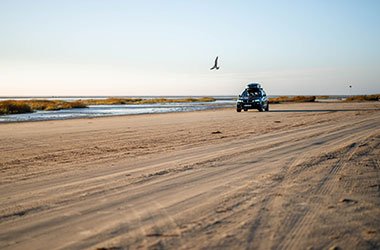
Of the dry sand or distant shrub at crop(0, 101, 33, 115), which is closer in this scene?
the dry sand

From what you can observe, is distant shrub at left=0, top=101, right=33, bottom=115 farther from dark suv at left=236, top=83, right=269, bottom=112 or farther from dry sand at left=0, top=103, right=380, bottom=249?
dry sand at left=0, top=103, right=380, bottom=249

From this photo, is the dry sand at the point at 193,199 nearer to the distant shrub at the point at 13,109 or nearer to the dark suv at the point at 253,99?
the dark suv at the point at 253,99

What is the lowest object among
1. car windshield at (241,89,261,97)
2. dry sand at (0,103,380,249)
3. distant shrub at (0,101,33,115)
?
dry sand at (0,103,380,249)

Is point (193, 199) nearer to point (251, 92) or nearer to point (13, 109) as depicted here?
point (251, 92)

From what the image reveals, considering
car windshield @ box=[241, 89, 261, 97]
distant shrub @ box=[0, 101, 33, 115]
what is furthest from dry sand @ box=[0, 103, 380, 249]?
distant shrub @ box=[0, 101, 33, 115]

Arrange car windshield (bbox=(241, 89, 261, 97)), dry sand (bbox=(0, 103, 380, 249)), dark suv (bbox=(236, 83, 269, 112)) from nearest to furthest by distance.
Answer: dry sand (bbox=(0, 103, 380, 249))
dark suv (bbox=(236, 83, 269, 112))
car windshield (bbox=(241, 89, 261, 97))

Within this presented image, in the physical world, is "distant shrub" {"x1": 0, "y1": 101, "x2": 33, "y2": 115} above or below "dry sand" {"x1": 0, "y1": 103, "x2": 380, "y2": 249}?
above


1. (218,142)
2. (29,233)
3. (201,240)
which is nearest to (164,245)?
(201,240)

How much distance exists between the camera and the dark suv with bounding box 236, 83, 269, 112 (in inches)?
1383

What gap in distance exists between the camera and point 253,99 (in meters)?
35.4

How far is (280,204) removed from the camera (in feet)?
15.8

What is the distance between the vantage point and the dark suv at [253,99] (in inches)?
1383

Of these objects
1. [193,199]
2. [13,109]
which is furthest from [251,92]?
[193,199]

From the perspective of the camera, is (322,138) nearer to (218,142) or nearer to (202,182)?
(218,142)
